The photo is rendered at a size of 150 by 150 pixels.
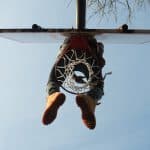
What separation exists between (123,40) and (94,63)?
395 millimetres

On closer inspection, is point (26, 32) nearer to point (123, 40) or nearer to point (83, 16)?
point (83, 16)

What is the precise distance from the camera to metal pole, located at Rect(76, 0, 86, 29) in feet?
15.0

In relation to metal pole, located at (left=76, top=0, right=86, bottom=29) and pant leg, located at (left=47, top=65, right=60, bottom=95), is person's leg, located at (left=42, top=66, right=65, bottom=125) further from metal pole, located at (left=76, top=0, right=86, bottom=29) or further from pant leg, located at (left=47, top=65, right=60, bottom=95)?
metal pole, located at (left=76, top=0, right=86, bottom=29)

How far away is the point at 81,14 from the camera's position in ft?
15.1

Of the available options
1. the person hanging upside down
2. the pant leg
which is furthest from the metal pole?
the pant leg

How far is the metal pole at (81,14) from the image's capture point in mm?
4562

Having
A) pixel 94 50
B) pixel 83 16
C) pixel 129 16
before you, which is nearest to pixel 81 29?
pixel 83 16

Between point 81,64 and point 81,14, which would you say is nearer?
point 81,14

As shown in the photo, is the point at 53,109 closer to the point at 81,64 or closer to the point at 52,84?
the point at 52,84

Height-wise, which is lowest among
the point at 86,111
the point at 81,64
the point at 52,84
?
the point at 86,111

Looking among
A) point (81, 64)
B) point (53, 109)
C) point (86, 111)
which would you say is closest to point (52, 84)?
point (81, 64)

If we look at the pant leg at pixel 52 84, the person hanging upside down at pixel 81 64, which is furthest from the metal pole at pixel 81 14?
the pant leg at pixel 52 84

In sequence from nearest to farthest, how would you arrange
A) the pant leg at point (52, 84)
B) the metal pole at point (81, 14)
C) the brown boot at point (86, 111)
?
1. the brown boot at point (86, 111)
2. the metal pole at point (81, 14)
3. the pant leg at point (52, 84)

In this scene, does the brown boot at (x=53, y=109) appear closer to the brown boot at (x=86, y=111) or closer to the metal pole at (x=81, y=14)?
the brown boot at (x=86, y=111)
